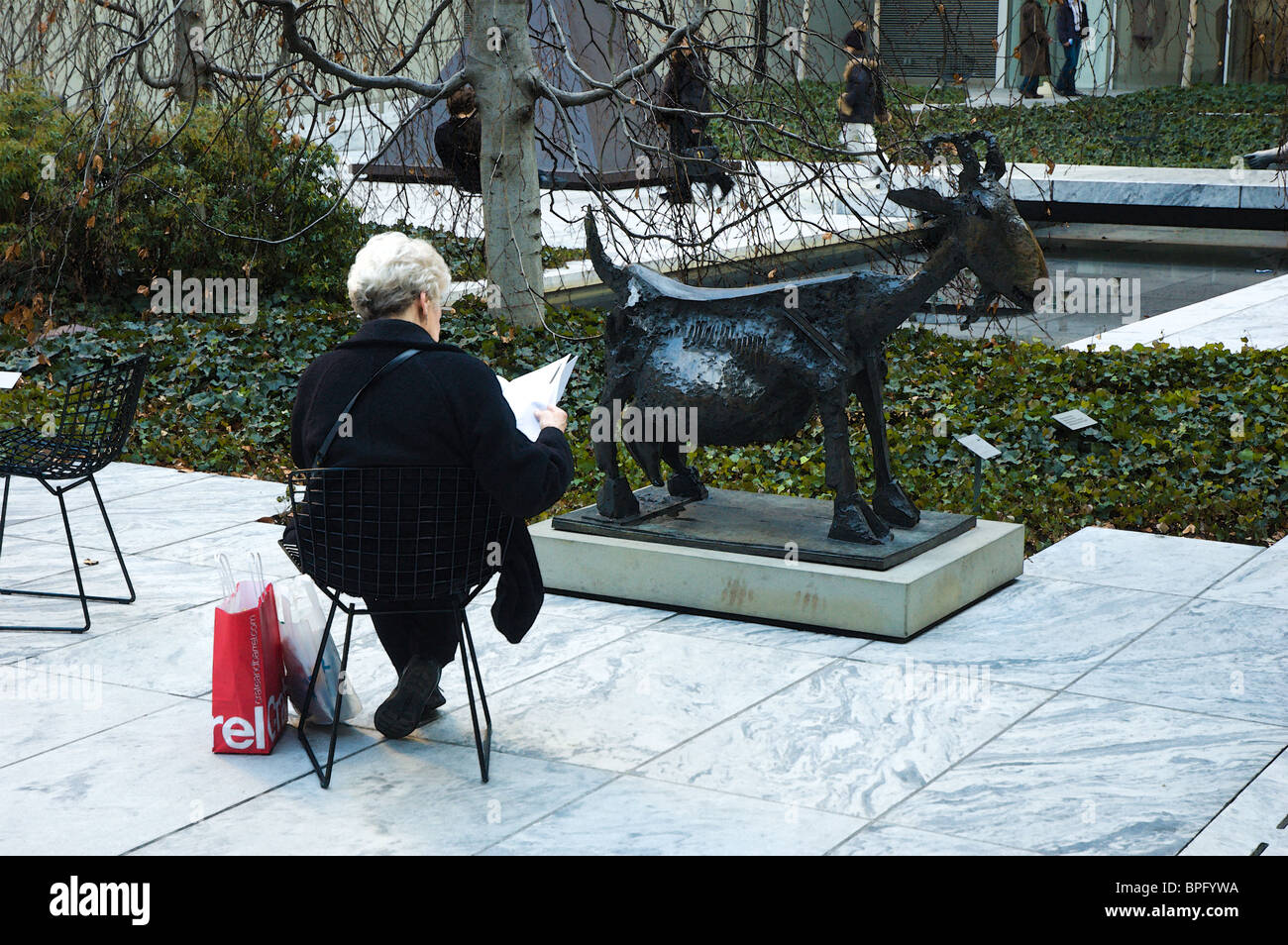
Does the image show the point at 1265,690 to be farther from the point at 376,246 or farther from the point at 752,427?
the point at 376,246

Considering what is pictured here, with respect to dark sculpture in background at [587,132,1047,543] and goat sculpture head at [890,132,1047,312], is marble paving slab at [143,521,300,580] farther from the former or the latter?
goat sculpture head at [890,132,1047,312]

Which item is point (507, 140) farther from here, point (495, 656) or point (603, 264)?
point (495, 656)

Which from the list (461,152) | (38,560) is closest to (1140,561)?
(38,560)

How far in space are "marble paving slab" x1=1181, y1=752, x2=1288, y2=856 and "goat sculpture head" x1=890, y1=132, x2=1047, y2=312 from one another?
1.89 meters

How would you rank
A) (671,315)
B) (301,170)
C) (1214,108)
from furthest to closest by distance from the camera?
(1214,108) → (301,170) → (671,315)

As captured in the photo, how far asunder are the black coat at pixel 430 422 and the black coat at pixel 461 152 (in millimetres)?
9147

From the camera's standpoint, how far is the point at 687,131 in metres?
10.2

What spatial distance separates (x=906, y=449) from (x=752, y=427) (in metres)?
2.42

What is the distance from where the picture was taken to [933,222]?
17.3 ft

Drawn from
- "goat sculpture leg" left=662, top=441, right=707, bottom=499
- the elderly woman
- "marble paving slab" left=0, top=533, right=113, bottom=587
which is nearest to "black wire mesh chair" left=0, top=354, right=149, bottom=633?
"marble paving slab" left=0, top=533, right=113, bottom=587

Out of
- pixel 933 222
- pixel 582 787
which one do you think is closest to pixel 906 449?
pixel 933 222

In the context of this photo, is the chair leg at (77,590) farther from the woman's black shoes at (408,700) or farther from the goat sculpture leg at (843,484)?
the goat sculpture leg at (843,484)

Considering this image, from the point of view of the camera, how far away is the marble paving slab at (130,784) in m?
3.69

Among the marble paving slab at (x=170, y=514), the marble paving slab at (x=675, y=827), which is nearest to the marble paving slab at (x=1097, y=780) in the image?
the marble paving slab at (x=675, y=827)
